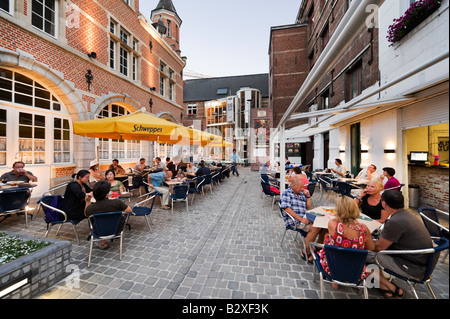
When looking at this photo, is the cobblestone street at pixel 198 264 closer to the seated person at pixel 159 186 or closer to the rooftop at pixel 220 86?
the seated person at pixel 159 186

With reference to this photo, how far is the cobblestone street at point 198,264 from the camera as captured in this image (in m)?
2.23

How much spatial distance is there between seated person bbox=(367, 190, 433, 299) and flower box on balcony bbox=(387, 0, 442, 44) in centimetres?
499

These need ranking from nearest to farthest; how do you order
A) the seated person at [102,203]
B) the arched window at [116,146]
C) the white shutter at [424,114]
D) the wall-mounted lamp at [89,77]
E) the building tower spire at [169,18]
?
1. the seated person at [102,203]
2. the white shutter at [424,114]
3. the wall-mounted lamp at [89,77]
4. the arched window at [116,146]
5. the building tower spire at [169,18]

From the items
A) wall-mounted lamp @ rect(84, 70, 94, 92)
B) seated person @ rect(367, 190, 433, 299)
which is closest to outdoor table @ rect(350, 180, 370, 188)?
seated person @ rect(367, 190, 433, 299)

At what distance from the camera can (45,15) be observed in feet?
20.8

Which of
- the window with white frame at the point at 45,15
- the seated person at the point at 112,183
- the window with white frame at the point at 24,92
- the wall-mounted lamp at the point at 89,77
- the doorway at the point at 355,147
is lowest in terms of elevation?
the seated person at the point at 112,183

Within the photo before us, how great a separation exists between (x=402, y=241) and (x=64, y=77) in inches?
387

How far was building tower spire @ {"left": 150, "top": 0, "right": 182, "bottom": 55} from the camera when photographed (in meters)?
17.9

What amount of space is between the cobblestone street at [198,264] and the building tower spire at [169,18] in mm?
18729

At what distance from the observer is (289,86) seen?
60.7ft

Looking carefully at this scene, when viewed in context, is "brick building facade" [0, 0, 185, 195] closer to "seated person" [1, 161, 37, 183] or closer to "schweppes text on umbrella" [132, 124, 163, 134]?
"seated person" [1, 161, 37, 183]

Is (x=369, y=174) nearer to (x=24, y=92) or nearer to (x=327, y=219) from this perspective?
(x=327, y=219)

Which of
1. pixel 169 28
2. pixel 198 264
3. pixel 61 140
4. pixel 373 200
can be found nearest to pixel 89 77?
pixel 61 140

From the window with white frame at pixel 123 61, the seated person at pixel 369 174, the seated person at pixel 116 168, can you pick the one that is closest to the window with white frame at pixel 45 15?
the window with white frame at pixel 123 61
